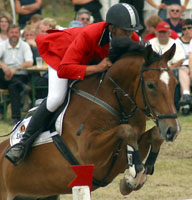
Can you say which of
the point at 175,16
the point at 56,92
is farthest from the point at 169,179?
the point at 175,16

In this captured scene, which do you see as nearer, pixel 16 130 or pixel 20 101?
pixel 16 130

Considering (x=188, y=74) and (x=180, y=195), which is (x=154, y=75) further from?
(x=188, y=74)

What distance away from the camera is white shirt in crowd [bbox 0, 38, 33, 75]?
9750 mm

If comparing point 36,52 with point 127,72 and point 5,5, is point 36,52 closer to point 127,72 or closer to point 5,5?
point 5,5

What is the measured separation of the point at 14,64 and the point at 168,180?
14.0ft

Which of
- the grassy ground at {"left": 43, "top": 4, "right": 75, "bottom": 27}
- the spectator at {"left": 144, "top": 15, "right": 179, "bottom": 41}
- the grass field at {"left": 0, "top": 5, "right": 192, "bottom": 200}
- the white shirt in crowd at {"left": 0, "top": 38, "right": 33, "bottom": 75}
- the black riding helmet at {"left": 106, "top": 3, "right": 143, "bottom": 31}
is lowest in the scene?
the grassy ground at {"left": 43, "top": 4, "right": 75, "bottom": 27}

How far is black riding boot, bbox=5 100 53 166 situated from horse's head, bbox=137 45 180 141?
938 millimetres

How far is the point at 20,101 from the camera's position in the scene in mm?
9758

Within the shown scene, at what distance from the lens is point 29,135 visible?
15.9ft

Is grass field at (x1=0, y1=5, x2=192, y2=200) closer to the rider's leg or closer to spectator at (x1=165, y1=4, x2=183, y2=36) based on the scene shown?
the rider's leg

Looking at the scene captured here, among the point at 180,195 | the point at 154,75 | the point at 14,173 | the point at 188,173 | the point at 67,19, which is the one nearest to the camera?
the point at 154,75

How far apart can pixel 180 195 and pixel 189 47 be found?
427 cm

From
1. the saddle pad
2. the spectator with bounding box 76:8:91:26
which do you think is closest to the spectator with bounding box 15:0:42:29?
the spectator with bounding box 76:8:91:26

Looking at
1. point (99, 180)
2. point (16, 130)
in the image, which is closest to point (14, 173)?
point (16, 130)
